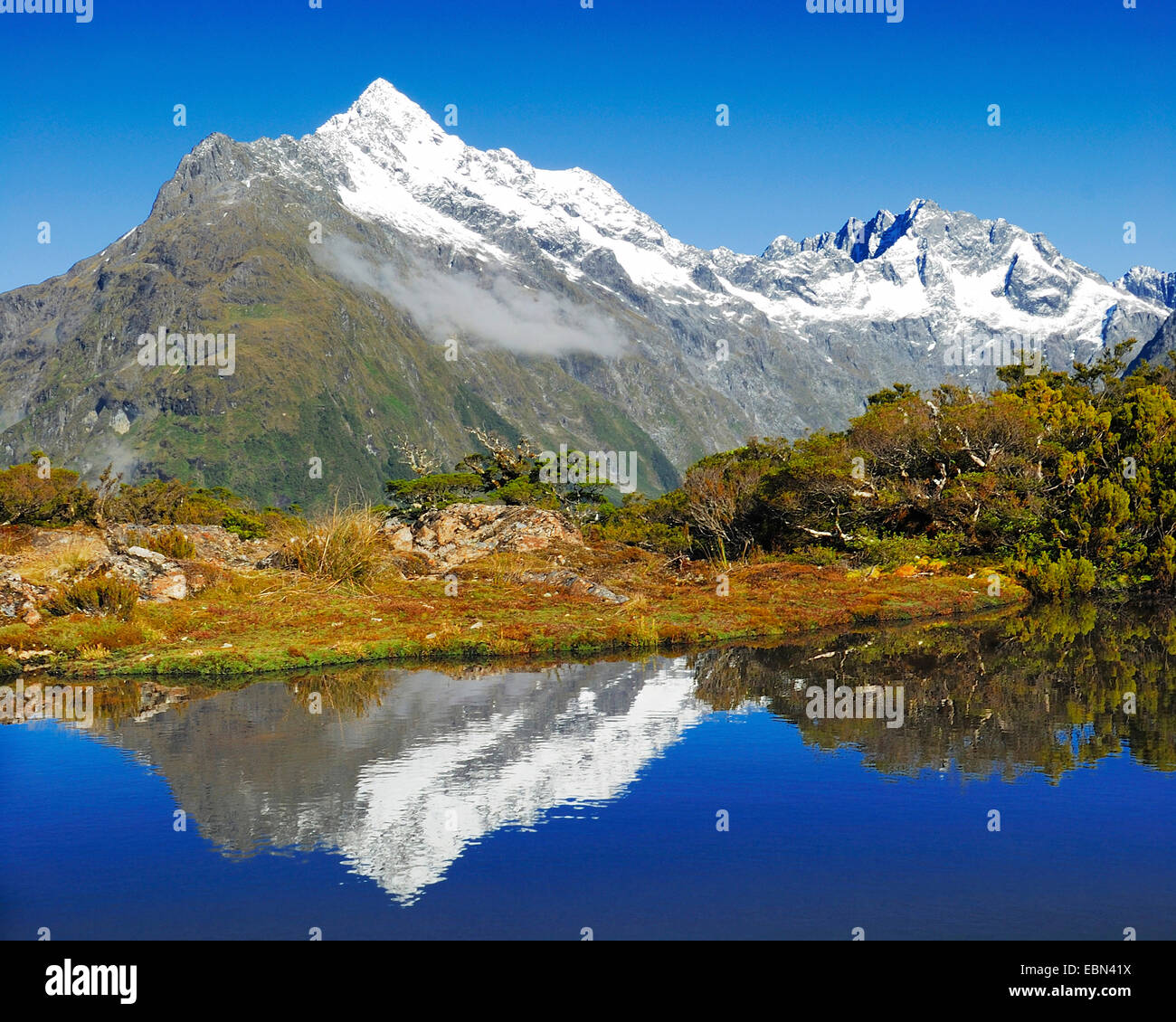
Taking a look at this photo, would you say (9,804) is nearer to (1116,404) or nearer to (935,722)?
(935,722)

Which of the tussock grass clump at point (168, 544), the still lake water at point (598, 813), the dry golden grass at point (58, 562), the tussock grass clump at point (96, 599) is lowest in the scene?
the still lake water at point (598, 813)

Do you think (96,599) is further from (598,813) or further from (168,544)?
(598,813)

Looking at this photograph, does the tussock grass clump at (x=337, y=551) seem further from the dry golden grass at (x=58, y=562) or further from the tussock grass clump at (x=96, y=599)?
the tussock grass clump at (x=96, y=599)

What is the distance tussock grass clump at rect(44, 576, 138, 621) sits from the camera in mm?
32719

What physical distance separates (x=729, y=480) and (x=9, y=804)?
43117 mm

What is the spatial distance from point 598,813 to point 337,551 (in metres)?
25.0

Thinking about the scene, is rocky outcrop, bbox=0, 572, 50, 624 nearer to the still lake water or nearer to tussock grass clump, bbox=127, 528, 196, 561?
tussock grass clump, bbox=127, 528, 196, 561

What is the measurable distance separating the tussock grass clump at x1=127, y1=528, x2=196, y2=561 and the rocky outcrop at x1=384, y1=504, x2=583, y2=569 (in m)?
9.21

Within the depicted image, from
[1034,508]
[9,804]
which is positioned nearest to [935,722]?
[9,804]

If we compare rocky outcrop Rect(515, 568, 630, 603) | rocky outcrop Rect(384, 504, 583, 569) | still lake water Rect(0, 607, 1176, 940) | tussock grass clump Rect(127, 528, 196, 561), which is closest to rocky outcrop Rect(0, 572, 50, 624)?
tussock grass clump Rect(127, 528, 196, 561)

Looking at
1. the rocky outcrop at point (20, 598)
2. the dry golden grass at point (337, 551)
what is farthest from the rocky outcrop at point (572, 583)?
the rocky outcrop at point (20, 598)

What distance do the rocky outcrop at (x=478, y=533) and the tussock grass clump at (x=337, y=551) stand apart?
314 inches

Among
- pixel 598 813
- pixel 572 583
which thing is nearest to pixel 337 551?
pixel 572 583

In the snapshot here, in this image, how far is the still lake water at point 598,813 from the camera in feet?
40.9
